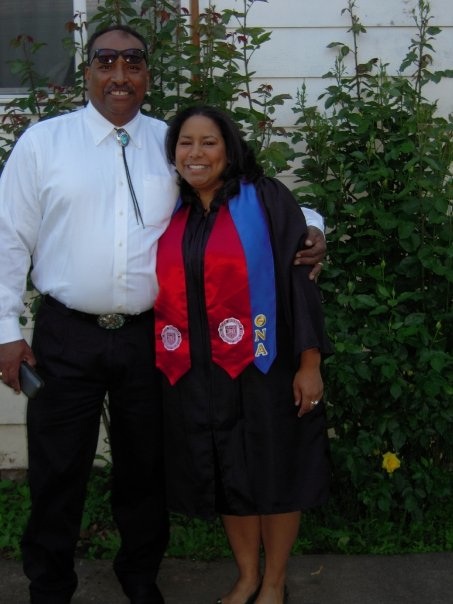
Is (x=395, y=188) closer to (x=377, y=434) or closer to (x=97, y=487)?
(x=377, y=434)

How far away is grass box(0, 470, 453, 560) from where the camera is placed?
4.16 meters

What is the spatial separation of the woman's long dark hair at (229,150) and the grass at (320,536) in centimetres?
164

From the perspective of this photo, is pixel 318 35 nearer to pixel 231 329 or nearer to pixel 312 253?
pixel 312 253

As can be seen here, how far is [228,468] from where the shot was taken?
3.32 m

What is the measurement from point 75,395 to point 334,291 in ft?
4.39

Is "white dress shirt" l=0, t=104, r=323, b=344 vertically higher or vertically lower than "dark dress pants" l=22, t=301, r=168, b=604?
higher

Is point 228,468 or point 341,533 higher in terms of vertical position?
point 228,468

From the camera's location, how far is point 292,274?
3.23m

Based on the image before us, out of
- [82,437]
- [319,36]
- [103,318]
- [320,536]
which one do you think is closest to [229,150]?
[103,318]

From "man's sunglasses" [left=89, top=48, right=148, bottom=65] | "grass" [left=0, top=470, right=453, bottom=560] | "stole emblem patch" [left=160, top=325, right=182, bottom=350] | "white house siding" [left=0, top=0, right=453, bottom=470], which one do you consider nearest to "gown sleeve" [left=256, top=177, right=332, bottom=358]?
"stole emblem patch" [left=160, top=325, right=182, bottom=350]

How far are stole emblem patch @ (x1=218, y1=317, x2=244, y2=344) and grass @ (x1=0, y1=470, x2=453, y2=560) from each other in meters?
1.32

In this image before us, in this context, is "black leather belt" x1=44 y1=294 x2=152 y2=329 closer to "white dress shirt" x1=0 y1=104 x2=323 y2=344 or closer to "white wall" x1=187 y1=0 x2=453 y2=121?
"white dress shirt" x1=0 y1=104 x2=323 y2=344

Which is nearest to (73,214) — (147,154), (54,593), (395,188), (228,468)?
(147,154)

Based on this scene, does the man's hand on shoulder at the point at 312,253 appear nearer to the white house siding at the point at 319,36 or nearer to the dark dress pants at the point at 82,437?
the dark dress pants at the point at 82,437
